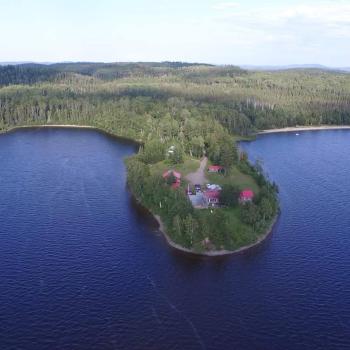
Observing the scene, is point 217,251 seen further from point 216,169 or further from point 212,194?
point 216,169

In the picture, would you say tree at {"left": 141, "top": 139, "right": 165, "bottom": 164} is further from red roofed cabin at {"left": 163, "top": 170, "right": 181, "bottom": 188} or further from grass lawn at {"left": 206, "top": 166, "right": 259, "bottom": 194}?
grass lawn at {"left": 206, "top": 166, "right": 259, "bottom": 194}

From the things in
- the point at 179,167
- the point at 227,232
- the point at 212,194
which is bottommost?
the point at 227,232

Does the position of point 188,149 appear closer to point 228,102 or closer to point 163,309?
point 163,309

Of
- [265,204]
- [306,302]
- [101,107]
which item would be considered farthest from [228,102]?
[306,302]

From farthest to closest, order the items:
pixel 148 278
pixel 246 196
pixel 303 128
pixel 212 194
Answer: pixel 303 128
pixel 212 194
pixel 246 196
pixel 148 278

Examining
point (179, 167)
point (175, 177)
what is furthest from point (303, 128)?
point (175, 177)

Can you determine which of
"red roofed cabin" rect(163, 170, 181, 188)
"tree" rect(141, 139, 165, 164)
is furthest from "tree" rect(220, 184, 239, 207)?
"tree" rect(141, 139, 165, 164)
